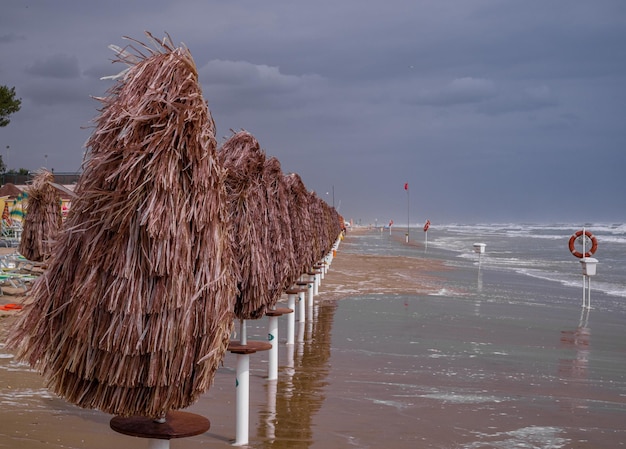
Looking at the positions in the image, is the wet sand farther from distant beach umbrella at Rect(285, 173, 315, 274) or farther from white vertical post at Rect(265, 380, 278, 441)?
distant beach umbrella at Rect(285, 173, 315, 274)

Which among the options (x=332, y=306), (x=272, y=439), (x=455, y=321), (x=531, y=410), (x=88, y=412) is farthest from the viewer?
(x=332, y=306)

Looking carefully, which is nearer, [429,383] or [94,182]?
[94,182]

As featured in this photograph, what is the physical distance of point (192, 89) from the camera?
3.88m


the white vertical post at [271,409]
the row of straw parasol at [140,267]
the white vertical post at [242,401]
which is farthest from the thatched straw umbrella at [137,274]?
the white vertical post at [271,409]

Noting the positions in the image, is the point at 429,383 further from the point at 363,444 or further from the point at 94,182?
the point at 94,182

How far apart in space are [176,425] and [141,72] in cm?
199

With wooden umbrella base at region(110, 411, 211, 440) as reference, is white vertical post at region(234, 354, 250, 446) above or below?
below

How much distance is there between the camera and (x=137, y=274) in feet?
11.5

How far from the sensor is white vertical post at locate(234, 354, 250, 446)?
5.75 m

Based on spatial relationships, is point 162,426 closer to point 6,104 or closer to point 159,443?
point 159,443

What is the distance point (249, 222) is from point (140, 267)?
2968 millimetres

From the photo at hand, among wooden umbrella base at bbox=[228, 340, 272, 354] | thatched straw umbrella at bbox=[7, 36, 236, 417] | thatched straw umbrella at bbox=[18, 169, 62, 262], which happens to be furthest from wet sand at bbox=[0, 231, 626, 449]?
thatched straw umbrella at bbox=[7, 36, 236, 417]

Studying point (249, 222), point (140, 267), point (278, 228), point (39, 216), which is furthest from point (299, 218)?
point (39, 216)

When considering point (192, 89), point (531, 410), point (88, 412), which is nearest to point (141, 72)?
point (192, 89)
